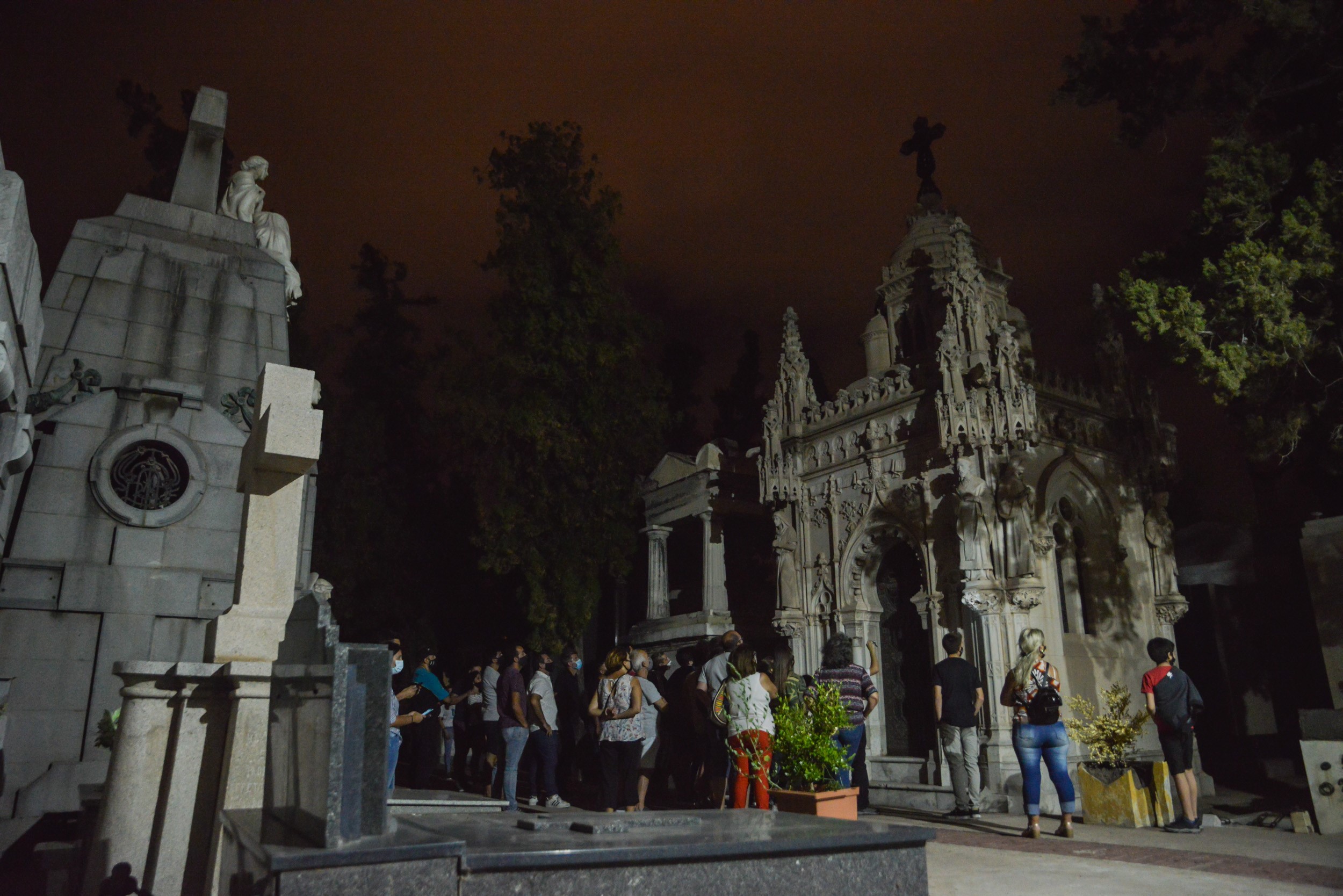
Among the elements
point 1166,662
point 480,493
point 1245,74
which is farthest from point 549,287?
point 1166,662

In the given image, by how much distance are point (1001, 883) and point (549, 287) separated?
16.5 meters

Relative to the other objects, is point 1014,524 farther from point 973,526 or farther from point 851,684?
point 851,684

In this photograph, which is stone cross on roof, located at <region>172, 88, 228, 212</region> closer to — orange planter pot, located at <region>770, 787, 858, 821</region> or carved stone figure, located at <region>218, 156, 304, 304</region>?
carved stone figure, located at <region>218, 156, 304, 304</region>

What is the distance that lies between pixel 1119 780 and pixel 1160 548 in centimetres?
757

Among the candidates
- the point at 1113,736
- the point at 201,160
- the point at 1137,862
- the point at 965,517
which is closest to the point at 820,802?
the point at 1137,862

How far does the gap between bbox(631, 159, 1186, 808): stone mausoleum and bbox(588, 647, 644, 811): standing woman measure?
598 centimetres

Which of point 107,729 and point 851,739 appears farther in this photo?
point 851,739

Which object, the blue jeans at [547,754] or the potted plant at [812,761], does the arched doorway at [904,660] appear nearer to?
the blue jeans at [547,754]

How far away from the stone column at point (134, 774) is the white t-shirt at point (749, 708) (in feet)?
14.2

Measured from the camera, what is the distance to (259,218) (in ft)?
39.8

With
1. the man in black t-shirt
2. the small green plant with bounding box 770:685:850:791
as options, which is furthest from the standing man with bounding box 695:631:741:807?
the small green plant with bounding box 770:685:850:791

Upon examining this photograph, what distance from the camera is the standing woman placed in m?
9.25

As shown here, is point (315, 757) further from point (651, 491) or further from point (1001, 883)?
point (651, 491)

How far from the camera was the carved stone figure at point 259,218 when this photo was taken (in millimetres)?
11875
